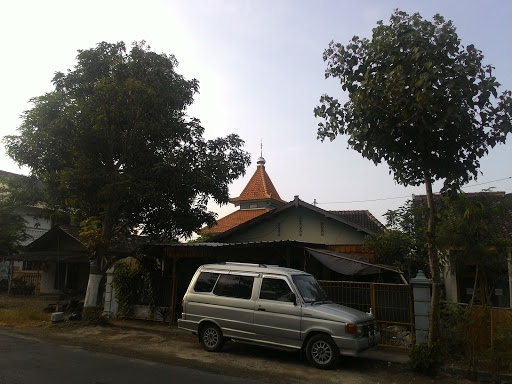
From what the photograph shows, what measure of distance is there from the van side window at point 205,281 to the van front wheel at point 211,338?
854mm

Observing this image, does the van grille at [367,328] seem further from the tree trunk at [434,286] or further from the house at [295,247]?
the house at [295,247]

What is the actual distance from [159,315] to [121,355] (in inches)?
182

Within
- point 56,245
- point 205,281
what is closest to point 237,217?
point 56,245

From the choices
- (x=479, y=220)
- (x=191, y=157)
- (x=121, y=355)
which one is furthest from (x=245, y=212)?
(x=479, y=220)

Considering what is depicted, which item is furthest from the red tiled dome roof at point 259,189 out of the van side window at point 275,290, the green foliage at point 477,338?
the green foliage at point 477,338

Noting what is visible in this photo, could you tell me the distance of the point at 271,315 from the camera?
8758mm

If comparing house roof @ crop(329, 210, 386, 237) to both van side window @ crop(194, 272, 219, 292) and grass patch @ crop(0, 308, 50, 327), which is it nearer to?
van side window @ crop(194, 272, 219, 292)

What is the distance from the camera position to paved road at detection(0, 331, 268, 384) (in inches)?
272

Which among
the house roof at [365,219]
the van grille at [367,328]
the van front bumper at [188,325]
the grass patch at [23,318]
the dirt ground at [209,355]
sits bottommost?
the grass patch at [23,318]

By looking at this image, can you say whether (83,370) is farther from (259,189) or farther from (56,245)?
(56,245)

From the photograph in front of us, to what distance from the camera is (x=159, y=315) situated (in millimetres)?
13727

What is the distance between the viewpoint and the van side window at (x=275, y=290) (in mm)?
8797

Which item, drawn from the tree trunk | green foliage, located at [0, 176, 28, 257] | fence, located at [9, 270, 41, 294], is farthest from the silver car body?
fence, located at [9, 270, 41, 294]

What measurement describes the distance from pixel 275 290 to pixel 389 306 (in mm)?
3267
